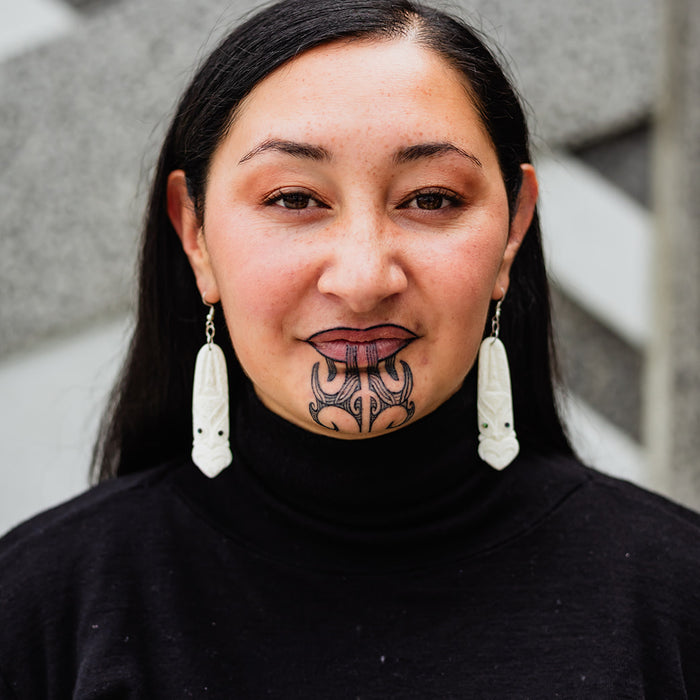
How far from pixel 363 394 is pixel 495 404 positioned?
356 mm

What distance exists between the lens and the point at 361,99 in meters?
1.54

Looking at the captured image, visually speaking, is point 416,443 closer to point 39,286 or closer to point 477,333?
point 477,333

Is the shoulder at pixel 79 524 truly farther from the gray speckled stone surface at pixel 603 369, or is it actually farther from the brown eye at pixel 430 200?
the gray speckled stone surface at pixel 603 369

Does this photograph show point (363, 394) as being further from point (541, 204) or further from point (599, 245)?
point (599, 245)

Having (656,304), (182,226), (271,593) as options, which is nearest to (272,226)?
(182,226)

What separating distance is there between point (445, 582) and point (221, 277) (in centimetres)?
72

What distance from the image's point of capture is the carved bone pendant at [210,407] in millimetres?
1797

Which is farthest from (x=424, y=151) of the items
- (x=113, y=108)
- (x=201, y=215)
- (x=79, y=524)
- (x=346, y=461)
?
(x=113, y=108)

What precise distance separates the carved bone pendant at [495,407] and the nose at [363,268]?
0.35 m

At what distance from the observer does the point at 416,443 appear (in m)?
1.78

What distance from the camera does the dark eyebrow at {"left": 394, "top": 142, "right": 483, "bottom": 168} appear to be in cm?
154

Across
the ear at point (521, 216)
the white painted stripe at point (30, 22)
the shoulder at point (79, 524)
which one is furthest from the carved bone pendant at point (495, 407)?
the white painted stripe at point (30, 22)

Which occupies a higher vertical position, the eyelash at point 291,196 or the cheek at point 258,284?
the eyelash at point 291,196

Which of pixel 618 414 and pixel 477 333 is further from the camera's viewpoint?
pixel 618 414
